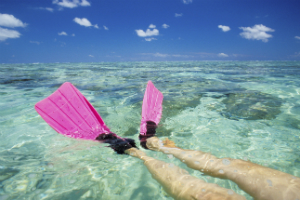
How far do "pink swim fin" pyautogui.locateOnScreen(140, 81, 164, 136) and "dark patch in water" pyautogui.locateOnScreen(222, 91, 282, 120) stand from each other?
1510 mm

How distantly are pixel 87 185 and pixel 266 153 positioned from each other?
2.26 metres

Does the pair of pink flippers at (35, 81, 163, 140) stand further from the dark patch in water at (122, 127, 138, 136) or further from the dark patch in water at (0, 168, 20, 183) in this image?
the dark patch in water at (0, 168, 20, 183)

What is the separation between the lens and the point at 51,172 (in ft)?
5.89

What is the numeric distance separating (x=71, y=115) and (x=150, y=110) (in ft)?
5.13

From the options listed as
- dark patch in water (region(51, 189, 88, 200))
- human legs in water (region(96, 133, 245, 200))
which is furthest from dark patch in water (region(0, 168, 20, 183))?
human legs in water (region(96, 133, 245, 200))

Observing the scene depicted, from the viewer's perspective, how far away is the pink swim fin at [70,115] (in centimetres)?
270

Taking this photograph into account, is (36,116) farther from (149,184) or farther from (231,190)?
(231,190)

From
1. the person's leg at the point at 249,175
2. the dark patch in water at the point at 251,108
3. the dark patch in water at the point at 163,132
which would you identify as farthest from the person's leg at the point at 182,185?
the dark patch in water at the point at 251,108

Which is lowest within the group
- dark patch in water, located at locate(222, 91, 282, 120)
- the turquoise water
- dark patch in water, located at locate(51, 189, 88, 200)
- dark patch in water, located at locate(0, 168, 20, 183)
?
dark patch in water, located at locate(0, 168, 20, 183)

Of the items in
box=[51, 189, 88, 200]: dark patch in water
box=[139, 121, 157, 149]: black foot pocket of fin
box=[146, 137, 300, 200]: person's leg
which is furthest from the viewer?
box=[139, 121, 157, 149]: black foot pocket of fin

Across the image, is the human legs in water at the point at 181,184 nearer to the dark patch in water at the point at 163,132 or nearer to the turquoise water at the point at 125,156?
the turquoise water at the point at 125,156

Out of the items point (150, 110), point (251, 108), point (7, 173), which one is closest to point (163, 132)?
point (150, 110)

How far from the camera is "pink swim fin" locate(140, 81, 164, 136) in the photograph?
3092 mm

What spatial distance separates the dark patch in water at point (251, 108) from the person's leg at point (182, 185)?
220 centimetres
